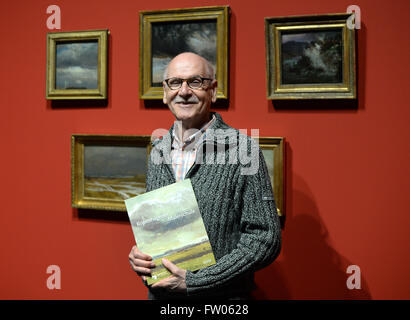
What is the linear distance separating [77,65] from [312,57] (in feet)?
4.62

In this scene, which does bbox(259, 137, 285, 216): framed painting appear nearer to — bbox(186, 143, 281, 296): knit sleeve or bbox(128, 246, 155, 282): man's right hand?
bbox(186, 143, 281, 296): knit sleeve

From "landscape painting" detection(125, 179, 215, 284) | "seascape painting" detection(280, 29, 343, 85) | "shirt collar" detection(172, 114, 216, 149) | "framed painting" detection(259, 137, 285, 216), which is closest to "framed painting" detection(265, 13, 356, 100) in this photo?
"seascape painting" detection(280, 29, 343, 85)

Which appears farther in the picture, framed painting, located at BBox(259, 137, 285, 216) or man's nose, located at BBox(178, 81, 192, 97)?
framed painting, located at BBox(259, 137, 285, 216)

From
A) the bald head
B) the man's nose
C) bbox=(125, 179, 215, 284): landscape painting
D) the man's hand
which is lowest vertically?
the man's hand

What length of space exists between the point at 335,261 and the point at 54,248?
69.0 inches

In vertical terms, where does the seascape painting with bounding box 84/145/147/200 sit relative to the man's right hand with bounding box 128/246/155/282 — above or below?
above

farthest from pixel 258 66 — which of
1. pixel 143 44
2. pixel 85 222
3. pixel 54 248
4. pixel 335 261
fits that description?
pixel 54 248

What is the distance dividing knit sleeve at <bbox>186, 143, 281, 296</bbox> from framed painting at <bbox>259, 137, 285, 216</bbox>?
67 cm

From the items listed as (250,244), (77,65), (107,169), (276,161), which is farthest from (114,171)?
(250,244)

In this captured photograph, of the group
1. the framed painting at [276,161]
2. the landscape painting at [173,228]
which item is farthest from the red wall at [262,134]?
the landscape painting at [173,228]

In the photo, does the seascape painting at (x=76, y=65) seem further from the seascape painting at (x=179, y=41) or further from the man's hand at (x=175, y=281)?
the man's hand at (x=175, y=281)

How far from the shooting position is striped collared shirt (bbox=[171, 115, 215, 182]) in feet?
5.12

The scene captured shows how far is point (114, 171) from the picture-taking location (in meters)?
2.42
